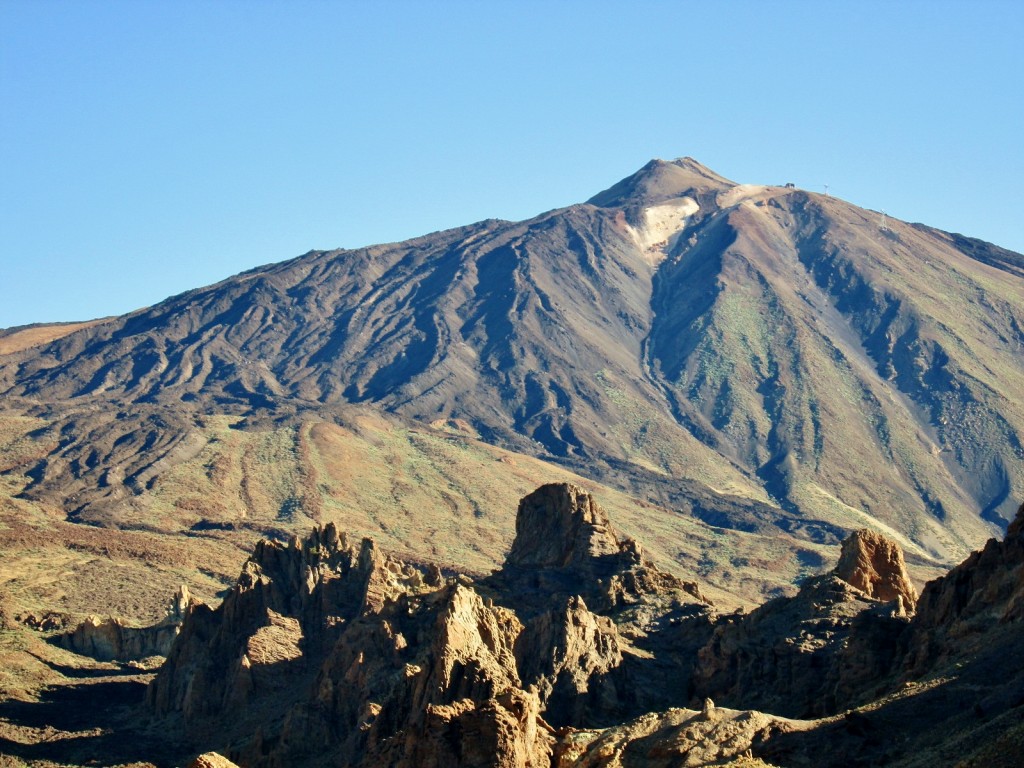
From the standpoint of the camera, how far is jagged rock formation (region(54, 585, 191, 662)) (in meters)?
112

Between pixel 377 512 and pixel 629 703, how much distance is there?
122127 millimetres

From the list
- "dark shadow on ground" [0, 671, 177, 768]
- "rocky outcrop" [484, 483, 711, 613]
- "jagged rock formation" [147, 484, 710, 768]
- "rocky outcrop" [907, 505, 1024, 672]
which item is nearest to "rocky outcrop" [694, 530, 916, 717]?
"rocky outcrop" [907, 505, 1024, 672]

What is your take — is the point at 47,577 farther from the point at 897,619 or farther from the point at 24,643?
the point at 897,619

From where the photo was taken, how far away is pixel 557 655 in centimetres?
7244

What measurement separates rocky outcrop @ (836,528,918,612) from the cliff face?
113 millimetres

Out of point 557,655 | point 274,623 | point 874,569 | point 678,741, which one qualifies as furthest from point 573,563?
point 678,741

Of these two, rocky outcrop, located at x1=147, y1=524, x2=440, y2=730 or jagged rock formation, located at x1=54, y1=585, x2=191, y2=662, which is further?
jagged rock formation, located at x1=54, y1=585, x2=191, y2=662

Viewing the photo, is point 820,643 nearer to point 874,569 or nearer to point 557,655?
point 557,655

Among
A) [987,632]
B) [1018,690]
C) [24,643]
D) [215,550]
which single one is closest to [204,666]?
[24,643]

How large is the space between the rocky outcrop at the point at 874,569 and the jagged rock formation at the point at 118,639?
49.0m

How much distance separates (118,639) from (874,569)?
5537 centimetres

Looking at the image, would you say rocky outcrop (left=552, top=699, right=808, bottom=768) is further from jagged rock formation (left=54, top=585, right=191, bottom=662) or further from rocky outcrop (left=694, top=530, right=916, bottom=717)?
jagged rock formation (left=54, top=585, right=191, bottom=662)

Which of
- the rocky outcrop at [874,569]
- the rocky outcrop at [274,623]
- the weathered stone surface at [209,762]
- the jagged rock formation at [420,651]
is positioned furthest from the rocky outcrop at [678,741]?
the rocky outcrop at [274,623]

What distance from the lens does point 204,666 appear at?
304ft
